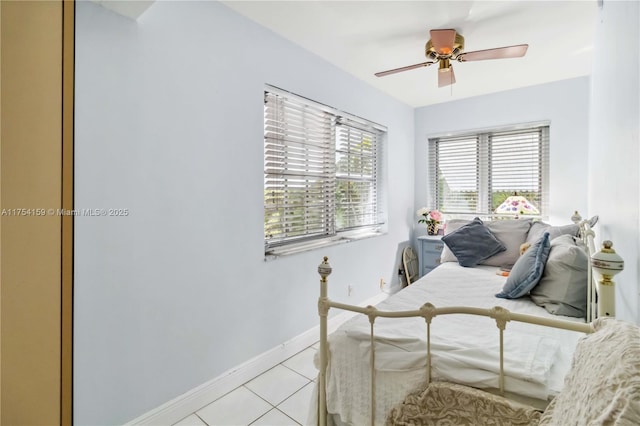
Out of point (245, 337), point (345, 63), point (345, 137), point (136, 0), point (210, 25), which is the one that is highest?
point (345, 63)

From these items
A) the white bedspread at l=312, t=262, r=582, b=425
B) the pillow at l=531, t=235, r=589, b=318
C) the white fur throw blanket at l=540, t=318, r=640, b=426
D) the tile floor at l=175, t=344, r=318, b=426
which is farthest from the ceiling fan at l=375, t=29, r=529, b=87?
the tile floor at l=175, t=344, r=318, b=426

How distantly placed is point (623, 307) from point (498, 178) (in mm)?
2925

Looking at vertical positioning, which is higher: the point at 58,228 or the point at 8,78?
the point at 8,78

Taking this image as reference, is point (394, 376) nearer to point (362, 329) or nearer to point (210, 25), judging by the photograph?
point (362, 329)

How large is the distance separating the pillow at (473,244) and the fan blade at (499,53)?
1.43m

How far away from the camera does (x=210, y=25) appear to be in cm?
187

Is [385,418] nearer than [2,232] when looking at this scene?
No

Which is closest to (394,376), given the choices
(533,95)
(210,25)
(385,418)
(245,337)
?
(385,418)

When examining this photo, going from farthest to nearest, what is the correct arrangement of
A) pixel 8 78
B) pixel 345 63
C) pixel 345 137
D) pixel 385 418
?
pixel 345 137 < pixel 345 63 < pixel 385 418 < pixel 8 78

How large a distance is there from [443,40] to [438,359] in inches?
78.8

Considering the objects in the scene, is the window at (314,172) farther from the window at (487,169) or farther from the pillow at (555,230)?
the pillow at (555,230)

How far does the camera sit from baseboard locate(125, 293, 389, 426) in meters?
1.64

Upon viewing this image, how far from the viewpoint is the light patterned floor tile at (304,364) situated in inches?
86.1

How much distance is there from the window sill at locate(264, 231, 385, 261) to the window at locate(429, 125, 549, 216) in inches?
50.2
